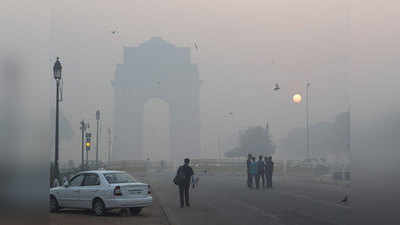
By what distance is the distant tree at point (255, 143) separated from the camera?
1791 cm

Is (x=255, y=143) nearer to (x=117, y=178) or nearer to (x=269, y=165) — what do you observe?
(x=269, y=165)

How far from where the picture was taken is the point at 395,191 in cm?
419

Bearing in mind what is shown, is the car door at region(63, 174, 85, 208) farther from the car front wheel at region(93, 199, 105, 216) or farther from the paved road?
the paved road

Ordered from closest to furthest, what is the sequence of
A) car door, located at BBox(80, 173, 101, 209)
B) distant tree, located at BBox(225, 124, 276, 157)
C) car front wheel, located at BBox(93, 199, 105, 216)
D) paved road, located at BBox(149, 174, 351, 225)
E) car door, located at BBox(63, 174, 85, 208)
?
paved road, located at BBox(149, 174, 351, 225)
car front wheel, located at BBox(93, 199, 105, 216)
car door, located at BBox(80, 173, 101, 209)
car door, located at BBox(63, 174, 85, 208)
distant tree, located at BBox(225, 124, 276, 157)

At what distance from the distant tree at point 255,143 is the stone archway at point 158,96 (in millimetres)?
2293

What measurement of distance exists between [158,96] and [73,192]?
10.7 m

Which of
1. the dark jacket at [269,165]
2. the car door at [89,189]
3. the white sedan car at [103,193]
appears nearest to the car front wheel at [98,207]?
the white sedan car at [103,193]

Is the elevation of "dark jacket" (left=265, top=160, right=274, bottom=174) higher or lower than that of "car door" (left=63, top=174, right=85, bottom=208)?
higher

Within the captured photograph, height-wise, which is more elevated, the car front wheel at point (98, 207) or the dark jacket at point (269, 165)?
the dark jacket at point (269, 165)

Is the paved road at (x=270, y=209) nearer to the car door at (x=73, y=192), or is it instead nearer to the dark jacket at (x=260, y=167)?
the dark jacket at (x=260, y=167)

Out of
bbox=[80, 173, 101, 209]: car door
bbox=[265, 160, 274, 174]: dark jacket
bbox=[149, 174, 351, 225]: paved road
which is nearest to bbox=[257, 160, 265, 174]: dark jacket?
bbox=[265, 160, 274, 174]: dark jacket

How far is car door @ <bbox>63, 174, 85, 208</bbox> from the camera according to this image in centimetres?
1504

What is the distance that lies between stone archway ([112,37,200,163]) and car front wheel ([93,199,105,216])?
637cm

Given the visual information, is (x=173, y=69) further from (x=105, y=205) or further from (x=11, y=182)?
(x=11, y=182)
